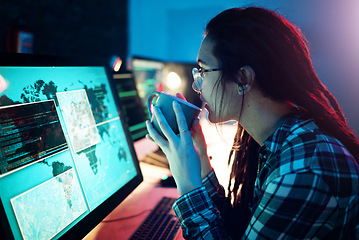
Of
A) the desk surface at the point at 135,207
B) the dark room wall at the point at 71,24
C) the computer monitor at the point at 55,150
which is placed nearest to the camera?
the computer monitor at the point at 55,150

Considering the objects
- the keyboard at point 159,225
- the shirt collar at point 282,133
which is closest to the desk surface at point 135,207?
the keyboard at point 159,225

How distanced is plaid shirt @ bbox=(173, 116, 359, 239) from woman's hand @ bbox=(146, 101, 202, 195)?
0.03 metres

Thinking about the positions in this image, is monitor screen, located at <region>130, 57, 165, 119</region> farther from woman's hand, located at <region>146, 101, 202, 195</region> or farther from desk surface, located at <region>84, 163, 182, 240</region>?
woman's hand, located at <region>146, 101, 202, 195</region>

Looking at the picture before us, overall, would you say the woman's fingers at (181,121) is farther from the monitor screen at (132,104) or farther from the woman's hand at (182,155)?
the monitor screen at (132,104)

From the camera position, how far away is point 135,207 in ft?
2.70

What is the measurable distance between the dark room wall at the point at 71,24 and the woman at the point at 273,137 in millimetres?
1371

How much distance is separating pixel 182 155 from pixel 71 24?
92.0 inches

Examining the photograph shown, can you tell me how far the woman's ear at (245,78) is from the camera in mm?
625

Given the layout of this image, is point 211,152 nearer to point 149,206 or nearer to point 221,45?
point 149,206

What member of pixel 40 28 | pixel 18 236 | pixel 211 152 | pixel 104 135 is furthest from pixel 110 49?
pixel 18 236

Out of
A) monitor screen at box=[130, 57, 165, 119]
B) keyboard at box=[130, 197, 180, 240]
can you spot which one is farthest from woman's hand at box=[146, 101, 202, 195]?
monitor screen at box=[130, 57, 165, 119]

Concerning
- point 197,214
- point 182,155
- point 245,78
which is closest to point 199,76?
point 245,78

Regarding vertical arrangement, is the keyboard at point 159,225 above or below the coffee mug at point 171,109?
below

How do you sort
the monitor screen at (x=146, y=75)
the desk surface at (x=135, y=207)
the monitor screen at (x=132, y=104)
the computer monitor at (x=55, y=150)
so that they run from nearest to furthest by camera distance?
1. the computer monitor at (x=55, y=150)
2. the desk surface at (x=135, y=207)
3. the monitor screen at (x=132, y=104)
4. the monitor screen at (x=146, y=75)
